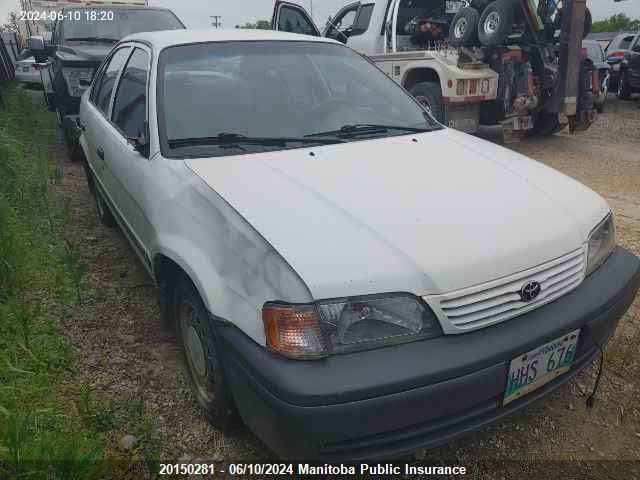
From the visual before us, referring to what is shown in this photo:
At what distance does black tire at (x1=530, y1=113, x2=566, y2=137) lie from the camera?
7543mm

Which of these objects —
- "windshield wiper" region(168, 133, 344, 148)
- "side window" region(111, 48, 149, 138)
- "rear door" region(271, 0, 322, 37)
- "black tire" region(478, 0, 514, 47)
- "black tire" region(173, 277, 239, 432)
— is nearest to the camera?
"black tire" region(173, 277, 239, 432)

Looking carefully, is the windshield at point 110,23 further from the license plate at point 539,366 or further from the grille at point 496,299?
the license plate at point 539,366

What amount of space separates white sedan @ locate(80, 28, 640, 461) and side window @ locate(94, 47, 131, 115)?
753mm

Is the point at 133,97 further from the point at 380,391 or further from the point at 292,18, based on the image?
the point at 292,18

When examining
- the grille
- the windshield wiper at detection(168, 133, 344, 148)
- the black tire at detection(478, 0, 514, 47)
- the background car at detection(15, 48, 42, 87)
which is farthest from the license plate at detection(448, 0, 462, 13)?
the grille

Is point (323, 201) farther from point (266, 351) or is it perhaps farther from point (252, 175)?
point (266, 351)

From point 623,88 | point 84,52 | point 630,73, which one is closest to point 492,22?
point 84,52

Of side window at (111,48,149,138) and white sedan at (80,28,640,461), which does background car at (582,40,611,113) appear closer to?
white sedan at (80,28,640,461)

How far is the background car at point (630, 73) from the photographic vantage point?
36.0 feet

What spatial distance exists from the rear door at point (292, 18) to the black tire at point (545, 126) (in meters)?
3.52

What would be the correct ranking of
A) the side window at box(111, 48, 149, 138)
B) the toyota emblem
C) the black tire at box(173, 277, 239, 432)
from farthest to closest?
the side window at box(111, 48, 149, 138) → the black tire at box(173, 277, 239, 432) → the toyota emblem

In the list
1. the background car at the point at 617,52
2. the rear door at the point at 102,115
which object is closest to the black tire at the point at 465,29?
the rear door at the point at 102,115

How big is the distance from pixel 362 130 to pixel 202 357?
1.37 m

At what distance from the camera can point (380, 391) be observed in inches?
59.7
